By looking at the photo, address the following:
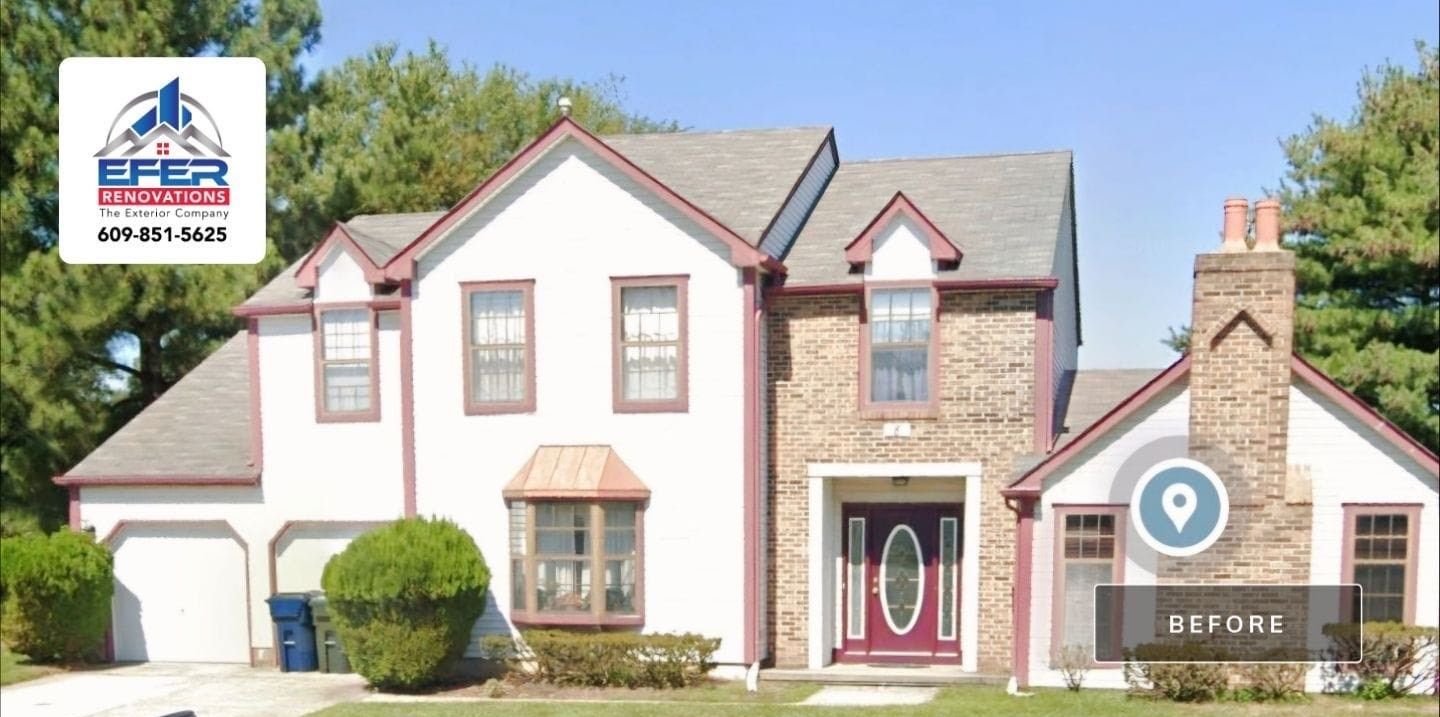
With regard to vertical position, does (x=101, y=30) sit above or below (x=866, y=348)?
above

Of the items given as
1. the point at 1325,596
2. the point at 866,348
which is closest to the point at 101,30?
the point at 866,348

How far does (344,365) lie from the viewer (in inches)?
607

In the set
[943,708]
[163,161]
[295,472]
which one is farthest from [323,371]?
[163,161]

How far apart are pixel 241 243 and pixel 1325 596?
931 cm

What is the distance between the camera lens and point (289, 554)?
15.7m

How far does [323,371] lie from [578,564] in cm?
434

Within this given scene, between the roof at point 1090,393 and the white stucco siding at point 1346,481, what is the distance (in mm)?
3631

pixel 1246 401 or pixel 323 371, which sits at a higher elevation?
pixel 1246 401

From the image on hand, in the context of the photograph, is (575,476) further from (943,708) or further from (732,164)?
(943,708)

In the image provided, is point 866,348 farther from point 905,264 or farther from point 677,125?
point 677,125

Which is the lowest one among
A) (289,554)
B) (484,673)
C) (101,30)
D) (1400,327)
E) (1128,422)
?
(484,673)

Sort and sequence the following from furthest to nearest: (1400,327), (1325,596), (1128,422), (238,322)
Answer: (238,322) < (1128,422) < (1400,327) < (1325,596)

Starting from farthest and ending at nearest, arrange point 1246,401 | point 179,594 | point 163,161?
point 179,594
point 1246,401
point 163,161

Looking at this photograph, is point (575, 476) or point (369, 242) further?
point (369, 242)
